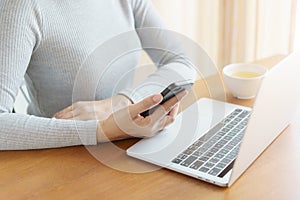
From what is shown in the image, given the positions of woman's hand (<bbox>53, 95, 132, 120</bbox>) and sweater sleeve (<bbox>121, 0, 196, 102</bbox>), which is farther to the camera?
sweater sleeve (<bbox>121, 0, 196, 102</bbox>)

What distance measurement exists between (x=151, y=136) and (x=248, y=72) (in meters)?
0.38

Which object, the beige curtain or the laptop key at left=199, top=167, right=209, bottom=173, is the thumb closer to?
the laptop key at left=199, top=167, right=209, bottom=173

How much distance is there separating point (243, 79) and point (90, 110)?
1.25 ft

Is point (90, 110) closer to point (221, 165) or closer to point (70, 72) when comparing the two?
point (70, 72)

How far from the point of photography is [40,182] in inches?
37.3

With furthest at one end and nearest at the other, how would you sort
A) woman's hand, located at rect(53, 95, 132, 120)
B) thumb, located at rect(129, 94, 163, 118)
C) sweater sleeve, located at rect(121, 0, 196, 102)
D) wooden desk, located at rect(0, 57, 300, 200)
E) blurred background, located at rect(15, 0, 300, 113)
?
1. blurred background, located at rect(15, 0, 300, 113)
2. sweater sleeve, located at rect(121, 0, 196, 102)
3. woman's hand, located at rect(53, 95, 132, 120)
4. thumb, located at rect(129, 94, 163, 118)
5. wooden desk, located at rect(0, 57, 300, 200)

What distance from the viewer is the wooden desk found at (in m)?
0.89

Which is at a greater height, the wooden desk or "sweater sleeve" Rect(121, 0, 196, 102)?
"sweater sleeve" Rect(121, 0, 196, 102)

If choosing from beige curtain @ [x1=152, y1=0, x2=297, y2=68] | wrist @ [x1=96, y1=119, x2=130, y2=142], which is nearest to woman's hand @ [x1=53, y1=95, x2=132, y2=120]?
wrist @ [x1=96, y1=119, x2=130, y2=142]

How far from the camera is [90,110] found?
1.20 m

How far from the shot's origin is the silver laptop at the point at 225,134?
2.95ft

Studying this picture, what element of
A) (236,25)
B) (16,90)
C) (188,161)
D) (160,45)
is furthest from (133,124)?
(236,25)

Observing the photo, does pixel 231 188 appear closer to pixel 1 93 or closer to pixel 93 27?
pixel 1 93

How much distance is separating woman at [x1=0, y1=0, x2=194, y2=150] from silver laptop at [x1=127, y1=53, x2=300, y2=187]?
56 millimetres
